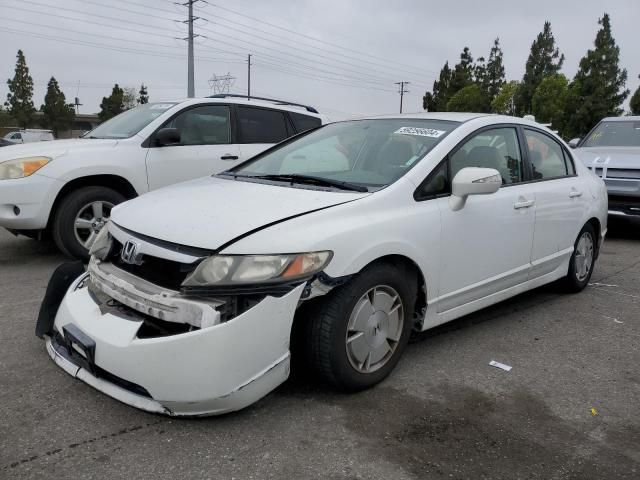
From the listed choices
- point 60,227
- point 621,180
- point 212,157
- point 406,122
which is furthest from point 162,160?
point 621,180

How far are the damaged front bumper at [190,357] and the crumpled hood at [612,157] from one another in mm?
6383

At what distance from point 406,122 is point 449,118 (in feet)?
0.97

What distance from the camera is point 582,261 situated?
5066 mm

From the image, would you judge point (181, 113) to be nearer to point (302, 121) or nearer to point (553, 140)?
point (302, 121)

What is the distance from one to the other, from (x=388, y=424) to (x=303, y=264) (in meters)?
0.87

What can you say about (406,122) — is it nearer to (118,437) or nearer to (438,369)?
(438,369)

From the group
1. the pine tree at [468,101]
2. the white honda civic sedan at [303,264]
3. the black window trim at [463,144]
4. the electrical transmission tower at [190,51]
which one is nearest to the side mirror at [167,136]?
the white honda civic sedan at [303,264]

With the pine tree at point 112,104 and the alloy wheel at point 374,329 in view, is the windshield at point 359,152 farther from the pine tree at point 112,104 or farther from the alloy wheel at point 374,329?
the pine tree at point 112,104

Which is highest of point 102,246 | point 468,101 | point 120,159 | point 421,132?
point 468,101

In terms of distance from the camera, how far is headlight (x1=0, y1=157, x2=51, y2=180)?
527 cm

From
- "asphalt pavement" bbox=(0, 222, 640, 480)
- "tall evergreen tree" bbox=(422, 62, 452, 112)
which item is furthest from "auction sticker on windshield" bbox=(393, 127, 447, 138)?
"tall evergreen tree" bbox=(422, 62, 452, 112)

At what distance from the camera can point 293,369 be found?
10.5ft

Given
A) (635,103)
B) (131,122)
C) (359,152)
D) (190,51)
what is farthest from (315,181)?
(635,103)

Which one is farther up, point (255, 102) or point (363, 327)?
point (255, 102)
